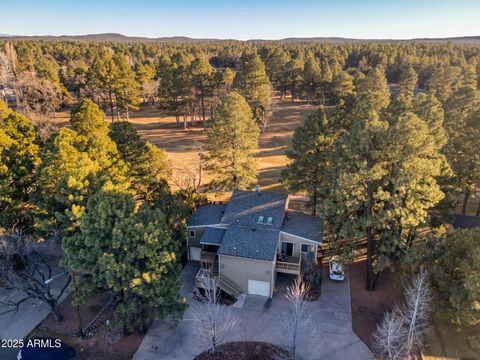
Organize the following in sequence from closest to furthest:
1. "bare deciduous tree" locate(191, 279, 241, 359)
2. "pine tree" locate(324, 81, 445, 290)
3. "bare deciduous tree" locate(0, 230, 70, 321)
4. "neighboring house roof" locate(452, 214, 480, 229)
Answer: "bare deciduous tree" locate(191, 279, 241, 359) < "pine tree" locate(324, 81, 445, 290) < "bare deciduous tree" locate(0, 230, 70, 321) < "neighboring house roof" locate(452, 214, 480, 229)

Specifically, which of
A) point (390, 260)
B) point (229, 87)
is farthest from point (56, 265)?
point (229, 87)

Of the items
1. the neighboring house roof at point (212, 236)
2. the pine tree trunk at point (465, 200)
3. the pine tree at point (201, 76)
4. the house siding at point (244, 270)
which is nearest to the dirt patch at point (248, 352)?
the house siding at point (244, 270)

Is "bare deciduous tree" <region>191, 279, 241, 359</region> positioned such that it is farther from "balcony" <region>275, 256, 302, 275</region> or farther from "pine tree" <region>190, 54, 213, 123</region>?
"pine tree" <region>190, 54, 213, 123</region>

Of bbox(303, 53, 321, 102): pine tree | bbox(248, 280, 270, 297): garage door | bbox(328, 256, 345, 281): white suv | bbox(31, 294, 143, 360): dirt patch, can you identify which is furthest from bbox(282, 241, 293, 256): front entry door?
bbox(303, 53, 321, 102): pine tree

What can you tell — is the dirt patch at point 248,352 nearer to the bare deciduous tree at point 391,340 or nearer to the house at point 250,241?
the house at point 250,241

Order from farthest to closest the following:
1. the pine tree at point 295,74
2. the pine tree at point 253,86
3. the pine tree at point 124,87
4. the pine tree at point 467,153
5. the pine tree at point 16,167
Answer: the pine tree at point 295,74
the pine tree at point 124,87
the pine tree at point 253,86
the pine tree at point 467,153
the pine tree at point 16,167

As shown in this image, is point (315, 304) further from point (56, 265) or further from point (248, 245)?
point (56, 265)
